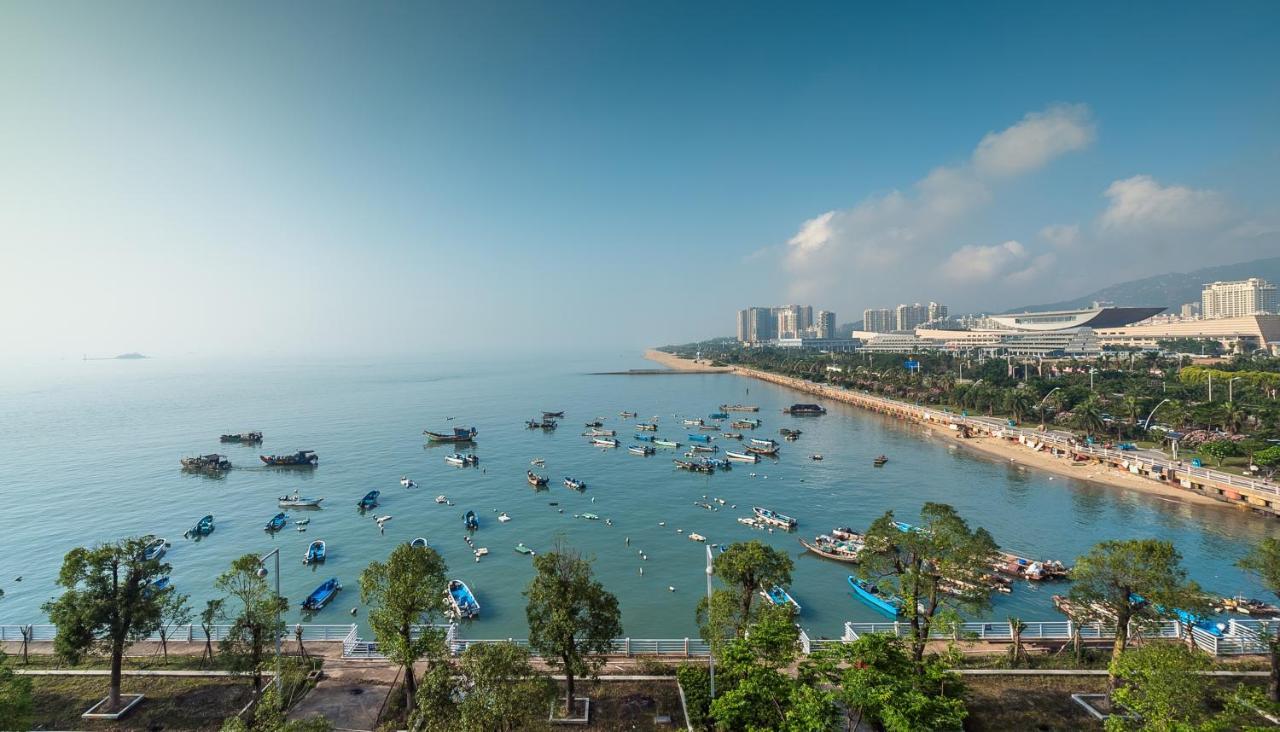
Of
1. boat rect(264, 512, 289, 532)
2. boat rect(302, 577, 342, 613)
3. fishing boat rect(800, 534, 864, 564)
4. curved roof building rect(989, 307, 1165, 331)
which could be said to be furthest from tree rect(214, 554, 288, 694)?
curved roof building rect(989, 307, 1165, 331)

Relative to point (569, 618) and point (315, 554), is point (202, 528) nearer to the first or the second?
point (315, 554)

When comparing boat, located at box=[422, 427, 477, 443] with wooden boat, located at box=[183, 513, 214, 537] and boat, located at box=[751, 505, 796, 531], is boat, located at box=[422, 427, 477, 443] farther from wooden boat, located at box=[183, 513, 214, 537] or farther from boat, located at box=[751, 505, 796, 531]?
boat, located at box=[751, 505, 796, 531]

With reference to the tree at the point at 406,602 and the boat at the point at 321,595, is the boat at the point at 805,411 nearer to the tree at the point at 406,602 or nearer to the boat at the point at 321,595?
the boat at the point at 321,595

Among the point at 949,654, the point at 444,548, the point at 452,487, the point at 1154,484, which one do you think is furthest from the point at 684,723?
the point at 1154,484

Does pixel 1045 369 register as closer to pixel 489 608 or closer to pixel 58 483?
pixel 489 608

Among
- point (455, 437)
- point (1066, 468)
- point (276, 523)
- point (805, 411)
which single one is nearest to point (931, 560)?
point (276, 523)

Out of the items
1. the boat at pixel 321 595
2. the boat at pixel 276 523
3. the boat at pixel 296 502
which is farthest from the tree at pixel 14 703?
the boat at pixel 296 502
